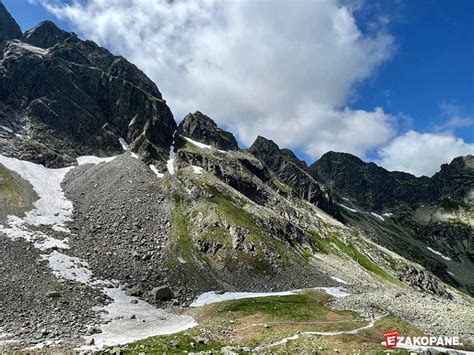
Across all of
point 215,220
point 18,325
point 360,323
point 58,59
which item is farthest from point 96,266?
point 58,59

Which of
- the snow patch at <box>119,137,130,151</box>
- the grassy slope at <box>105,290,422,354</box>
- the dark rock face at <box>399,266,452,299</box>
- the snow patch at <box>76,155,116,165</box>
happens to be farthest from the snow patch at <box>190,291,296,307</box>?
the snow patch at <box>119,137,130,151</box>

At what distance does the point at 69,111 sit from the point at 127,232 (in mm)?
90070

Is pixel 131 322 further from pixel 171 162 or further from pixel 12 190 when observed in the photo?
pixel 171 162

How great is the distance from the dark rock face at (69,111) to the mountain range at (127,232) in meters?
0.58

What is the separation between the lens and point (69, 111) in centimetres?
16412

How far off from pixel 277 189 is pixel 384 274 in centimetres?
7018

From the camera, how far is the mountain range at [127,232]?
61.9 metres

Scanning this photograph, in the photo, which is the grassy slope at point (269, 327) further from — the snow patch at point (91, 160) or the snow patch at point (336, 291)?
the snow patch at point (91, 160)

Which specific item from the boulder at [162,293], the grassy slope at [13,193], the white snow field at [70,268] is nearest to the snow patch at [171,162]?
the white snow field at [70,268]

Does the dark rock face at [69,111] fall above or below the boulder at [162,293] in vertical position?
above

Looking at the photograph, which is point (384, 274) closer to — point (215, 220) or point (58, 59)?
point (215, 220)

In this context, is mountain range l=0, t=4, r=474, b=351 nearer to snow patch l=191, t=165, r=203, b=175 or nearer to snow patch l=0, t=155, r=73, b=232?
snow patch l=0, t=155, r=73, b=232

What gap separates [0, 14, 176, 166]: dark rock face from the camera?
14762 centimetres

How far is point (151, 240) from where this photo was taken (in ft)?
312
